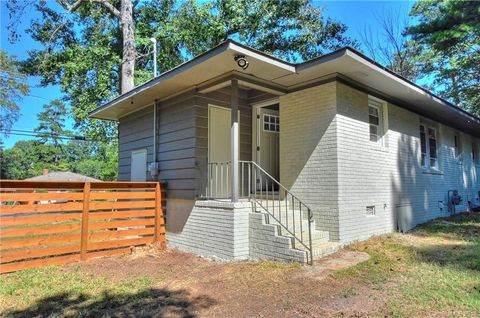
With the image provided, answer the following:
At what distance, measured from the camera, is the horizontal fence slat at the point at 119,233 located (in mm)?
6143

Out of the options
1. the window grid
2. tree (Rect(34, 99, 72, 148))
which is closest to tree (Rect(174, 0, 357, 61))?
the window grid

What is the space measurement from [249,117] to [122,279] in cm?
459

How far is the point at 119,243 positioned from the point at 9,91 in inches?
921

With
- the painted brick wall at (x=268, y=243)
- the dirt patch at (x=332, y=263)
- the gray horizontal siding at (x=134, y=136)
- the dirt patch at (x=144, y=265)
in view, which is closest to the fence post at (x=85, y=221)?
the dirt patch at (x=144, y=265)

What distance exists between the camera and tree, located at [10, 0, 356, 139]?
1397 cm

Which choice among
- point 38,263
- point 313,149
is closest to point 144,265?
point 38,263

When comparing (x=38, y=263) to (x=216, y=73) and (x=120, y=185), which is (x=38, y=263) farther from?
(x=216, y=73)

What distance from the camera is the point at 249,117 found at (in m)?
7.92

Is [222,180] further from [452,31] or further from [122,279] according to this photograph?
[452,31]

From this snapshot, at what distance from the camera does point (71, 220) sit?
19.1 ft

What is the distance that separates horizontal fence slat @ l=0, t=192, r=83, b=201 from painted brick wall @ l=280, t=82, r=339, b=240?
413 centimetres

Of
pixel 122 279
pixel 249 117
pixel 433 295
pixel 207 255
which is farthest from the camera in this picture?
pixel 249 117

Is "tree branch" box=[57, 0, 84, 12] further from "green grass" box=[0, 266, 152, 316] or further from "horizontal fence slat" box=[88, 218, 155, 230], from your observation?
"green grass" box=[0, 266, 152, 316]

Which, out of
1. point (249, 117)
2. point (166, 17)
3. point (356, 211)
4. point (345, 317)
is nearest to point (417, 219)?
point (356, 211)
